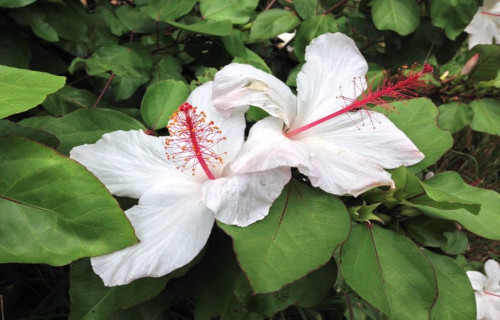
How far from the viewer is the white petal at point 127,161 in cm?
58

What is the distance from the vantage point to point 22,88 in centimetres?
56

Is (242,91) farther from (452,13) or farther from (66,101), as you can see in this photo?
(452,13)

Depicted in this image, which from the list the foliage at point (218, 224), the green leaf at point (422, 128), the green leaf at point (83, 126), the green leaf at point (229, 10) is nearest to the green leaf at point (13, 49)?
the foliage at point (218, 224)

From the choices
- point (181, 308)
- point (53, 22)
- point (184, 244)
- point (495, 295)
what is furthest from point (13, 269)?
point (495, 295)

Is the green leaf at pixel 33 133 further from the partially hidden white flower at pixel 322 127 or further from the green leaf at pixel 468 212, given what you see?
the green leaf at pixel 468 212

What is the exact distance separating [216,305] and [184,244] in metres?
0.17

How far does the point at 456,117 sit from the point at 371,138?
551mm

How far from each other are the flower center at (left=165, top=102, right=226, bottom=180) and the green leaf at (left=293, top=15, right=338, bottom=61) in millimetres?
488

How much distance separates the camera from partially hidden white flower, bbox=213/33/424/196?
56 cm

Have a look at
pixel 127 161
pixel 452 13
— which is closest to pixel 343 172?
pixel 127 161

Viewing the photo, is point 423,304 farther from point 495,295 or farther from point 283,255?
point 495,295

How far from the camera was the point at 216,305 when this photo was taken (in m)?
0.67

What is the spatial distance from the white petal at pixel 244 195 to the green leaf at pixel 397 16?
59cm

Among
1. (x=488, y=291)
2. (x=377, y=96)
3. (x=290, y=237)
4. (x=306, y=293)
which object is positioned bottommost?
(x=488, y=291)
